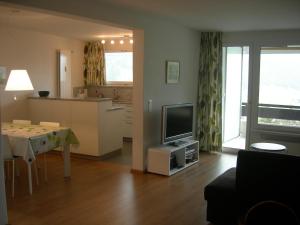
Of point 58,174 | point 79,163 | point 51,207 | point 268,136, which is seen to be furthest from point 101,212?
point 268,136

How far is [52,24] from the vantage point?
235 inches

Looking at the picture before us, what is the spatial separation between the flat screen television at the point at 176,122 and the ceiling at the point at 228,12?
55.8 inches

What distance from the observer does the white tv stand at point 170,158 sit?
201 inches

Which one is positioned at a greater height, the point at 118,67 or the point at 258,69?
the point at 118,67

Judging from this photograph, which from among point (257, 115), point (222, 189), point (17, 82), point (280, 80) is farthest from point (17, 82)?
point (280, 80)

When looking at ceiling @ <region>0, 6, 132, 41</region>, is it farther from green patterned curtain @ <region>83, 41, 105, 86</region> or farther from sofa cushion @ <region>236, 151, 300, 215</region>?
sofa cushion @ <region>236, 151, 300, 215</region>

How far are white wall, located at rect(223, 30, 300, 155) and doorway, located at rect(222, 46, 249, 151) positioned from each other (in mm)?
145

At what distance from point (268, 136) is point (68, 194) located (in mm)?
3949

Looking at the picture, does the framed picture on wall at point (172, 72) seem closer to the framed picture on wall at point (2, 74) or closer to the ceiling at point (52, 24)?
the ceiling at point (52, 24)

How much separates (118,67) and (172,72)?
2831 mm

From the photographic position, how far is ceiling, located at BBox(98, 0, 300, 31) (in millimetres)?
4015

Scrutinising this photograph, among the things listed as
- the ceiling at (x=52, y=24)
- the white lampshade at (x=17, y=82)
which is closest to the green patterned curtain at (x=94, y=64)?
the ceiling at (x=52, y=24)

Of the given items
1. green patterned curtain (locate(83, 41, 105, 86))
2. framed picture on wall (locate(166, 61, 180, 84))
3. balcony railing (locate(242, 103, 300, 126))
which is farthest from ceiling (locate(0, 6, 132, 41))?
balcony railing (locate(242, 103, 300, 126))

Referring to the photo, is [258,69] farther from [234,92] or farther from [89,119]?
[89,119]
